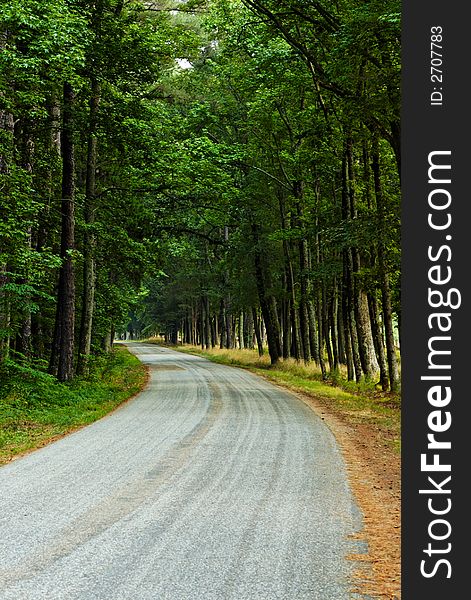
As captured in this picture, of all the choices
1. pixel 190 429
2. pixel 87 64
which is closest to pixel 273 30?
pixel 87 64

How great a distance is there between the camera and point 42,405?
14.1m

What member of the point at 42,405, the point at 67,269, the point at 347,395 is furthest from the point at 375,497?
the point at 67,269

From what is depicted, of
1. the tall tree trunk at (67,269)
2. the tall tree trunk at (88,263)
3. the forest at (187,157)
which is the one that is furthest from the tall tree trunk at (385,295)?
the tall tree trunk at (88,263)

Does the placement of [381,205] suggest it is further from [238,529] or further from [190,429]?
[238,529]

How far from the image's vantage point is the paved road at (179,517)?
4414 millimetres

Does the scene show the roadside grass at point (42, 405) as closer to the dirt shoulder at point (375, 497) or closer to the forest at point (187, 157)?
the forest at point (187, 157)

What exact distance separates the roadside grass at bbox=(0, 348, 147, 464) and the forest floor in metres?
5.08

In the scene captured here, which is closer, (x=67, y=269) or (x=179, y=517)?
(x=179, y=517)

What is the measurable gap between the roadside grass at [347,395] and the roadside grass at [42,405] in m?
5.54

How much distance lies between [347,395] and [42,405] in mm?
8805

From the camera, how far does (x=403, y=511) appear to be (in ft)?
11.5

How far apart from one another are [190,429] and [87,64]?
9.87 meters

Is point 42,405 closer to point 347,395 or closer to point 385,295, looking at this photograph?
point 347,395

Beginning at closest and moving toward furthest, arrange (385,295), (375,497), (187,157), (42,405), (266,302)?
(375,497) < (42,405) < (385,295) < (187,157) < (266,302)
